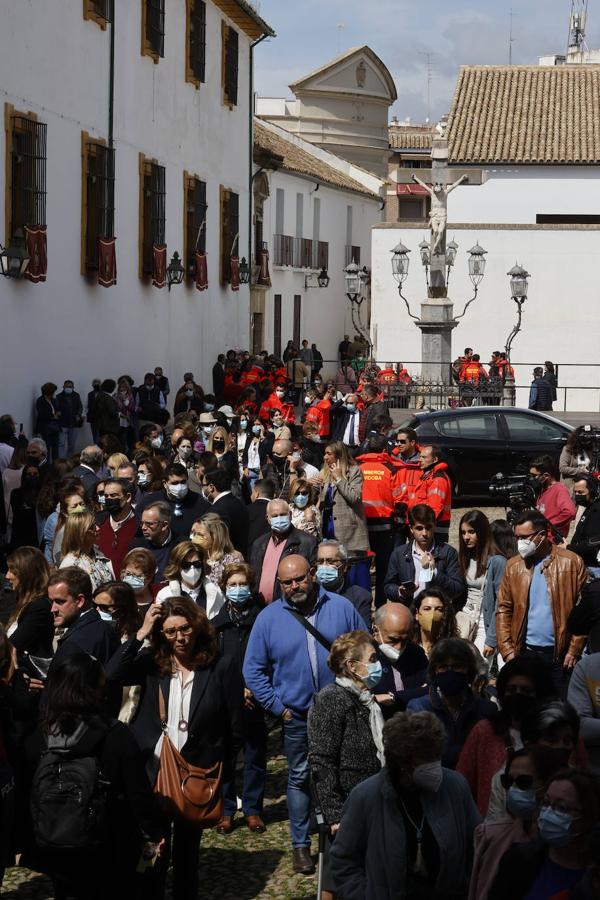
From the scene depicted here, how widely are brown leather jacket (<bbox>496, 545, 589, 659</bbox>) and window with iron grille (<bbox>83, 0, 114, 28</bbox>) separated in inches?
653

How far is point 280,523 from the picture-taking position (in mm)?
9984

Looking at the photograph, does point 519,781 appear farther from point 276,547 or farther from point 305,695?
point 276,547

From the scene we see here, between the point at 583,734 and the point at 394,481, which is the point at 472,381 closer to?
the point at 394,481

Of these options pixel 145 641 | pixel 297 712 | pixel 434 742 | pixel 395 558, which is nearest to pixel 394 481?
pixel 395 558

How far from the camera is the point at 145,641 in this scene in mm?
7152

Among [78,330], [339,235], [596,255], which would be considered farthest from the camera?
[339,235]

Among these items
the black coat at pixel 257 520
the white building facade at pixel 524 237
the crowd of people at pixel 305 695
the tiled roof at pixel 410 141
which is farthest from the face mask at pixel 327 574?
the tiled roof at pixel 410 141

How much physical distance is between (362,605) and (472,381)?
22797 millimetres

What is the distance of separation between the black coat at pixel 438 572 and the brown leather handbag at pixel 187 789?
3315 millimetres

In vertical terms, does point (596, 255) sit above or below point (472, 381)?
above

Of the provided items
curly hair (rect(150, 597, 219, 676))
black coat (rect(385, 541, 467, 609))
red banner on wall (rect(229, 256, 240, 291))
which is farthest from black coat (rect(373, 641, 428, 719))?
red banner on wall (rect(229, 256, 240, 291))

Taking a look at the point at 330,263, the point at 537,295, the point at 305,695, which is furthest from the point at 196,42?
the point at 305,695

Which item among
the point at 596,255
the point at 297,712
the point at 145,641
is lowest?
the point at 297,712

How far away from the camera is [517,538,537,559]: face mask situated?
356 inches
